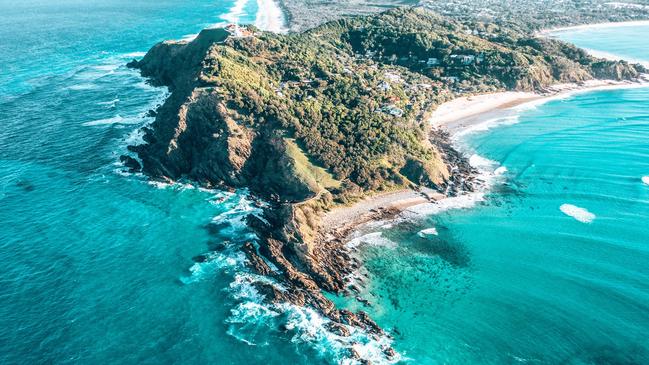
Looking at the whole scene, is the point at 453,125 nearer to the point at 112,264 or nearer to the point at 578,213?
the point at 578,213

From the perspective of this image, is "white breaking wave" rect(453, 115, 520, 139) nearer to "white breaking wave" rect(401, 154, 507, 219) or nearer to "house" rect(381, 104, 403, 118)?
"house" rect(381, 104, 403, 118)

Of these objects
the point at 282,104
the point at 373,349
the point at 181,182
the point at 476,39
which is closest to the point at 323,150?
the point at 282,104

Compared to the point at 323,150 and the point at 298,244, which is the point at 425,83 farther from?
the point at 298,244

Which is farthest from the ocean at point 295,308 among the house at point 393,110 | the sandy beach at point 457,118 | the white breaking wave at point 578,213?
the house at point 393,110

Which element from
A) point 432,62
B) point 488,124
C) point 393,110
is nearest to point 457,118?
point 488,124

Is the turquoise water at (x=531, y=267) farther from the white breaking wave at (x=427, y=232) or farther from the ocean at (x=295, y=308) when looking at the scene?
the white breaking wave at (x=427, y=232)
